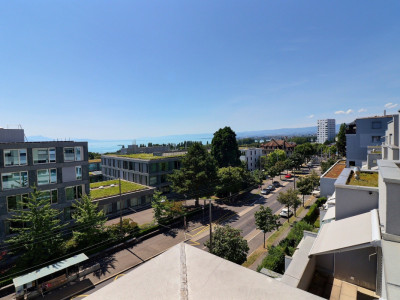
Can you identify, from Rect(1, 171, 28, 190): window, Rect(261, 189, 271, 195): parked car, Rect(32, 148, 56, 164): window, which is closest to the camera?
Rect(1, 171, 28, 190): window

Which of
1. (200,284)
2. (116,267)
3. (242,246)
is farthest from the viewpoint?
(116,267)

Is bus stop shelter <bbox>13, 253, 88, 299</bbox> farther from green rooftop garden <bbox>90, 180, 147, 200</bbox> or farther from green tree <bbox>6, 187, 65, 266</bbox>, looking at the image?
green rooftop garden <bbox>90, 180, 147, 200</bbox>

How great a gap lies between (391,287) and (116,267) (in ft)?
84.3

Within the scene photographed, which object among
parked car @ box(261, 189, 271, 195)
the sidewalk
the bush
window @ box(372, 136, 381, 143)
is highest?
window @ box(372, 136, 381, 143)

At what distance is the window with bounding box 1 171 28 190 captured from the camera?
1011 inches

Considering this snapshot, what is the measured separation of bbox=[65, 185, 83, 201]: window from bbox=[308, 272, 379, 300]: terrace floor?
32.6 m

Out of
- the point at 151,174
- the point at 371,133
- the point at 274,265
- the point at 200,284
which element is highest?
the point at 371,133

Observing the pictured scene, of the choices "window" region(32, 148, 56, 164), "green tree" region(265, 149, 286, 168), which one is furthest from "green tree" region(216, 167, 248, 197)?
"green tree" region(265, 149, 286, 168)

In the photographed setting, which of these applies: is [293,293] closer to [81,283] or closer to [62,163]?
[81,283]

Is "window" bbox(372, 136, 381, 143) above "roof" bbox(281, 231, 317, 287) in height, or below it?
above

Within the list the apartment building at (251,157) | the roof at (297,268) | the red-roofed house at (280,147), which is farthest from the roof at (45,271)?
the red-roofed house at (280,147)

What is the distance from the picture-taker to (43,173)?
28.8 m

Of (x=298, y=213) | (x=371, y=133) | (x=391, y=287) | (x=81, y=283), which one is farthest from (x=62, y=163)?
(x=371, y=133)

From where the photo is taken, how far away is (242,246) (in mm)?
20250
